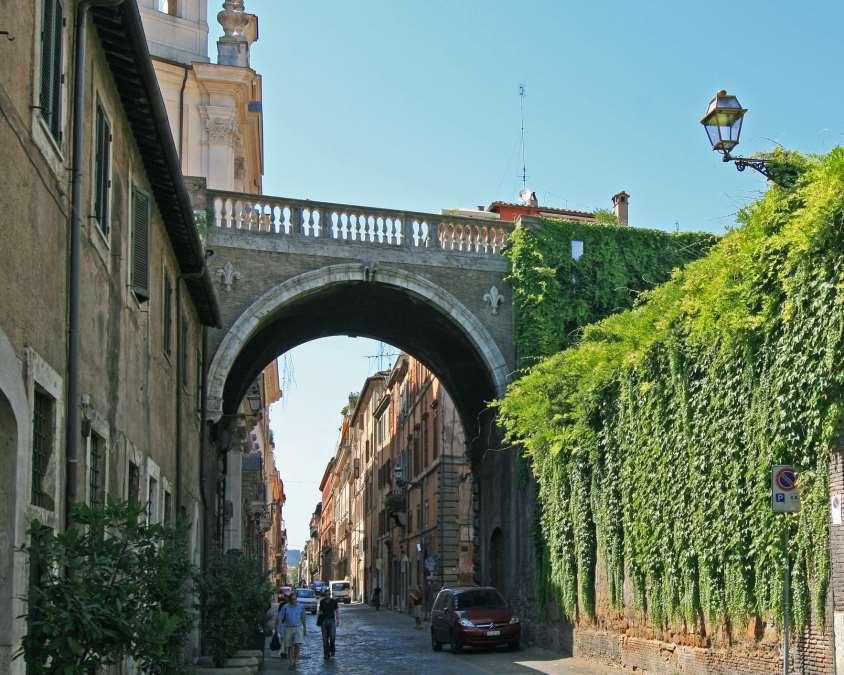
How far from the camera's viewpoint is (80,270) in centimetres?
962

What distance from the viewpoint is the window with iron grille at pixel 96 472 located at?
1086cm

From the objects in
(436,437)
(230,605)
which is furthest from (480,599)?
(436,437)

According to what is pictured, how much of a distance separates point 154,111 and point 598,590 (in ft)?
41.4

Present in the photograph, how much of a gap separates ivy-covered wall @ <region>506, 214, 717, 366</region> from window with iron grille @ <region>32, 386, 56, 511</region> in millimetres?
20293

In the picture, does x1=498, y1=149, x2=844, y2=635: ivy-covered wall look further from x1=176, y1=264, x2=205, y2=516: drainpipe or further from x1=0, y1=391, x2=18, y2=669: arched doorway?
x1=0, y1=391, x2=18, y2=669: arched doorway

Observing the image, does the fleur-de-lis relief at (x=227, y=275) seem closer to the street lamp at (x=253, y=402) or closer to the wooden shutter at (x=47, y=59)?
the street lamp at (x=253, y=402)

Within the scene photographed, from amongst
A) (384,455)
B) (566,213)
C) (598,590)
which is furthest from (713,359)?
(384,455)

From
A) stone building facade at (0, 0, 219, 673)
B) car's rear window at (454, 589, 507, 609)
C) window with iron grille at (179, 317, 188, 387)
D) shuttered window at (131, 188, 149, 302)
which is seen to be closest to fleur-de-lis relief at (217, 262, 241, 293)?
window with iron grille at (179, 317, 188, 387)

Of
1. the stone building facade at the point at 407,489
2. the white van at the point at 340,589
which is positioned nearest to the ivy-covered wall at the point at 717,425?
the stone building facade at the point at 407,489

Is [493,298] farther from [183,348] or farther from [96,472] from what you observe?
[96,472]

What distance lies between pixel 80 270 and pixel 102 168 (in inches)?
71.4

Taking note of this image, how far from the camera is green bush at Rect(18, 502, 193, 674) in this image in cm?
686

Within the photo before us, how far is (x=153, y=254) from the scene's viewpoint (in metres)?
14.9

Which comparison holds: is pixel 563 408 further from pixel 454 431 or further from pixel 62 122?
pixel 454 431
